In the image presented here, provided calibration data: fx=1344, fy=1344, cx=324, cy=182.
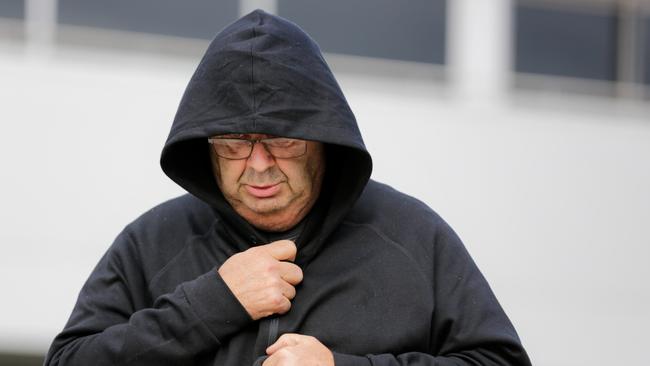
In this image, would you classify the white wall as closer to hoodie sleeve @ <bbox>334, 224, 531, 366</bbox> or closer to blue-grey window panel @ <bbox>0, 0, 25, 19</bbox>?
blue-grey window panel @ <bbox>0, 0, 25, 19</bbox>

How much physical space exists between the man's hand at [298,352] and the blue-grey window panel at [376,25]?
7.07 meters

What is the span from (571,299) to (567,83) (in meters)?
1.76

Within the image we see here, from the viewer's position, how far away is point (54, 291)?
30.7 ft

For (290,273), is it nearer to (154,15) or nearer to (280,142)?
(280,142)

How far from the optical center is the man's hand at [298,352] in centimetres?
296

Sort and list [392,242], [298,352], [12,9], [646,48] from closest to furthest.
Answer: [298,352], [392,242], [12,9], [646,48]

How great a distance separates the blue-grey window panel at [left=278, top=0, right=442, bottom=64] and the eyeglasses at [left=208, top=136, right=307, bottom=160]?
685 cm

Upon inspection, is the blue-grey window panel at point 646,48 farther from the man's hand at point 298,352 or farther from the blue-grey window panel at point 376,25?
the man's hand at point 298,352

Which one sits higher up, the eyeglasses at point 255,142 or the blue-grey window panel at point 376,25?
the blue-grey window panel at point 376,25

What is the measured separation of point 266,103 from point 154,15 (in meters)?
6.88

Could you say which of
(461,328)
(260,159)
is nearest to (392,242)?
(461,328)

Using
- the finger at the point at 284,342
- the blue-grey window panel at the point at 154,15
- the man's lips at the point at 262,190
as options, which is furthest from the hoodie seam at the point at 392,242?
the blue-grey window panel at the point at 154,15

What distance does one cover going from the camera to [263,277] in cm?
309

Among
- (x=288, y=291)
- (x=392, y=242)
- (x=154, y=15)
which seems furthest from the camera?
(x=154, y=15)
